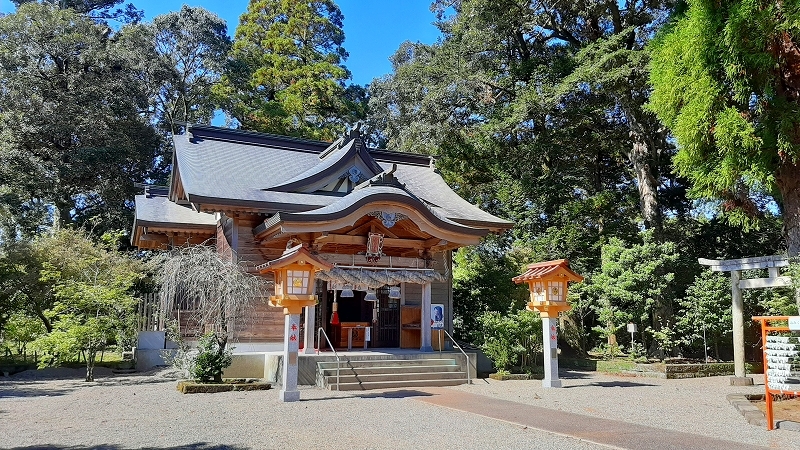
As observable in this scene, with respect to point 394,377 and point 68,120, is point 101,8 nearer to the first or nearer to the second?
point 68,120

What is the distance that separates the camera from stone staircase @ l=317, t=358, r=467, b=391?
11.4 metres

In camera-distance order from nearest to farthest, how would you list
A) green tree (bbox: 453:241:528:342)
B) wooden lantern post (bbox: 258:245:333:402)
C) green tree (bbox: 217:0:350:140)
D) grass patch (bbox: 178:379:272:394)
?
wooden lantern post (bbox: 258:245:333:402) → grass patch (bbox: 178:379:272:394) → green tree (bbox: 453:241:528:342) → green tree (bbox: 217:0:350:140)

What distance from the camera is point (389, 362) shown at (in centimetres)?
1224

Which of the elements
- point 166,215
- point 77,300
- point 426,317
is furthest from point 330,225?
point 166,215

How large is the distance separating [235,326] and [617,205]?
1405 cm

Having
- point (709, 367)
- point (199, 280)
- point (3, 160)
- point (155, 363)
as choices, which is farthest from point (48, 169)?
point (709, 367)

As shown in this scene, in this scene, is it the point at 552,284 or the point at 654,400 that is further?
the point at 552,284

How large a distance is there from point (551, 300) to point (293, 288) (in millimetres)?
5569

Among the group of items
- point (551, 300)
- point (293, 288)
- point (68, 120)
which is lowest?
point (551, 300)

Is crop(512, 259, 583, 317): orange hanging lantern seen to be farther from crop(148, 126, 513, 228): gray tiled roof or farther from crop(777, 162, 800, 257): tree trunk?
crop(777, 162, 800, 257): tree trunk

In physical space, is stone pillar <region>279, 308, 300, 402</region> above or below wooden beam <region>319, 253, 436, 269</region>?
below

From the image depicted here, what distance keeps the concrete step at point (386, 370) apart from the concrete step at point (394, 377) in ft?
0.28

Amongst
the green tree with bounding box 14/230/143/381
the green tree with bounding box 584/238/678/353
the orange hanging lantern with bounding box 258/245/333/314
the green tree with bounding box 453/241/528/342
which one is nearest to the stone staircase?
the orange hanging lantern with bounding box 258/245/333/314

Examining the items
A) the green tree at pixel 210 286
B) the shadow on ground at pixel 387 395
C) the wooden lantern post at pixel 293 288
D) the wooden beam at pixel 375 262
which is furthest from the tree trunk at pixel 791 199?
the green tree at pixel 210 286
